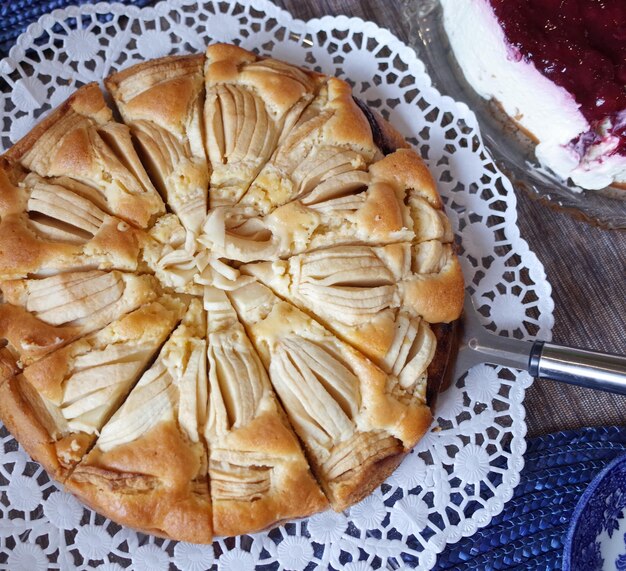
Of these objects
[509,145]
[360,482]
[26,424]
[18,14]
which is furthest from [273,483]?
[18,14]

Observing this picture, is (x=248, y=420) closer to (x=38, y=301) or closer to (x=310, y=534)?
(x=310, y=534)

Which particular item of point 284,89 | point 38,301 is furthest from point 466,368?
point 38,301

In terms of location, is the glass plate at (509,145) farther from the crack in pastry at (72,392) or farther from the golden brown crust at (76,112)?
the crack in pastry at (72,392)

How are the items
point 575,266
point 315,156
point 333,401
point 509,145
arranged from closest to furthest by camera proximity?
point 333,401, point 315,156, point 509,145, point 575,266

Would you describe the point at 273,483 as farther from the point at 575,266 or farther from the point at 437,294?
the point at 575,266

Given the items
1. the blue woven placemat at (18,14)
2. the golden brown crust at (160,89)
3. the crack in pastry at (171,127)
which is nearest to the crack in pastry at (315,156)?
the crack in pastry at (171,127)

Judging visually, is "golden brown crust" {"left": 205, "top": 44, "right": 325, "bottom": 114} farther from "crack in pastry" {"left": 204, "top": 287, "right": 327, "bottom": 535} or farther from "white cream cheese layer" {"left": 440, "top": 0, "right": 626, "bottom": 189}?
"crack in pastry" {"left": 204, "top": 287, "right": 327, "bottom": 535}
